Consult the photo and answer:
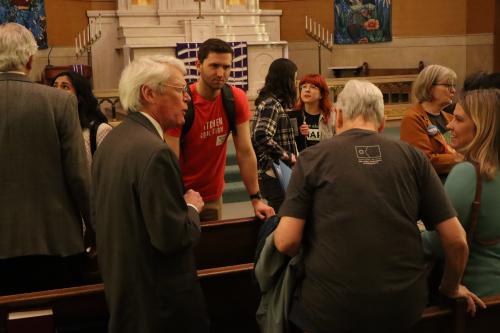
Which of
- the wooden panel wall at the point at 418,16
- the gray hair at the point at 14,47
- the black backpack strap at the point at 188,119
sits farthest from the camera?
the wooden panel wall at the point at 418,16

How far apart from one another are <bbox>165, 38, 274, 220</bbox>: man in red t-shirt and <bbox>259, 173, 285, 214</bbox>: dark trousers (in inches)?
17.8

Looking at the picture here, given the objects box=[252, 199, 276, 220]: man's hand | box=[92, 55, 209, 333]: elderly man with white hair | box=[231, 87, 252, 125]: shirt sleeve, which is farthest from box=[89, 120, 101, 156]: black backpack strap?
box=[92, 55, 209, 333]: elderly man with white hair

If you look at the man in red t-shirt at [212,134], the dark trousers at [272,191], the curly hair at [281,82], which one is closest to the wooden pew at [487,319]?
the man in red t-shirt at [212,134]

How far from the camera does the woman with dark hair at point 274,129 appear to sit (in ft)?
13.5

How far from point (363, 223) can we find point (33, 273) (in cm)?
152

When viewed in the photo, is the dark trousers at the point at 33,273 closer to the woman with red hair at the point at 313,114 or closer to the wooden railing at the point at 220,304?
the wooden railing at the point at 220,304

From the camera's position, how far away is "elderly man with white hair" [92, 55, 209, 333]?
2031mm

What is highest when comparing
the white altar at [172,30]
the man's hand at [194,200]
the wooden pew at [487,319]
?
the white altar at [172,30]

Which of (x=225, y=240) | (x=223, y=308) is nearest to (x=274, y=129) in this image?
(x=225, y=240)

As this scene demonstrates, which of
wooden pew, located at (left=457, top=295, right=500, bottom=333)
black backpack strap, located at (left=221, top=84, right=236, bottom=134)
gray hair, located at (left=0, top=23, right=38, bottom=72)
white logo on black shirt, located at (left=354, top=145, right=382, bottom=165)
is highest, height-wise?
gray hair, located at (left=0, top=23, right=38, bottom=72)

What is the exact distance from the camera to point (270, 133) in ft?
13.5

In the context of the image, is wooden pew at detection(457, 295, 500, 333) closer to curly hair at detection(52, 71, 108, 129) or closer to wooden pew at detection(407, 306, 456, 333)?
wooden pew at detection(407, 306, 456, 333)

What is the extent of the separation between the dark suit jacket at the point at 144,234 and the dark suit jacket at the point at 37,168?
1.67ft

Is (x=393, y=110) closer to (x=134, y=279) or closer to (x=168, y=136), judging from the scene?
(x=168, y=136)
